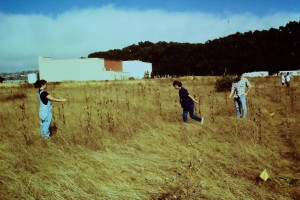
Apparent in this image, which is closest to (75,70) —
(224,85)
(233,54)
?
(224,85)

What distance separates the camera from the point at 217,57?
71375 mm

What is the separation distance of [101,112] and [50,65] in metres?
45.4

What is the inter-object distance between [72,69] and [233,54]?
3887 centimetres

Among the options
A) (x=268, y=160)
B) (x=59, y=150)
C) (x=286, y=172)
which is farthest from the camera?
(x=59, y=150)

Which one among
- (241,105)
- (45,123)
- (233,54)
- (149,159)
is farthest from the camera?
(233,54)

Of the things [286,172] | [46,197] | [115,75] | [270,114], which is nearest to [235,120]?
[270,114]

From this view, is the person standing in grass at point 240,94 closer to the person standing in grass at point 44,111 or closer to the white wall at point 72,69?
the person standing in grass at point 44,111

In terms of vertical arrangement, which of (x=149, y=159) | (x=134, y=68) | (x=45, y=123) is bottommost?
(x=149, y=159)

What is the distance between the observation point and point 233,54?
68562 mm

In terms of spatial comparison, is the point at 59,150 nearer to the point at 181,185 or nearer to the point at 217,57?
the point at 181,185

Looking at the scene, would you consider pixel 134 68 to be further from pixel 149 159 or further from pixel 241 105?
pixel 149 159

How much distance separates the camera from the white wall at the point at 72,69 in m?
48.6

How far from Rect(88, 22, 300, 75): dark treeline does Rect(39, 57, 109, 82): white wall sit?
90.6 ft

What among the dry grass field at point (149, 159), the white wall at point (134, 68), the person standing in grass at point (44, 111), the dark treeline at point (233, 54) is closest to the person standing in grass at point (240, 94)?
the dry grass field at point (149, 159)
